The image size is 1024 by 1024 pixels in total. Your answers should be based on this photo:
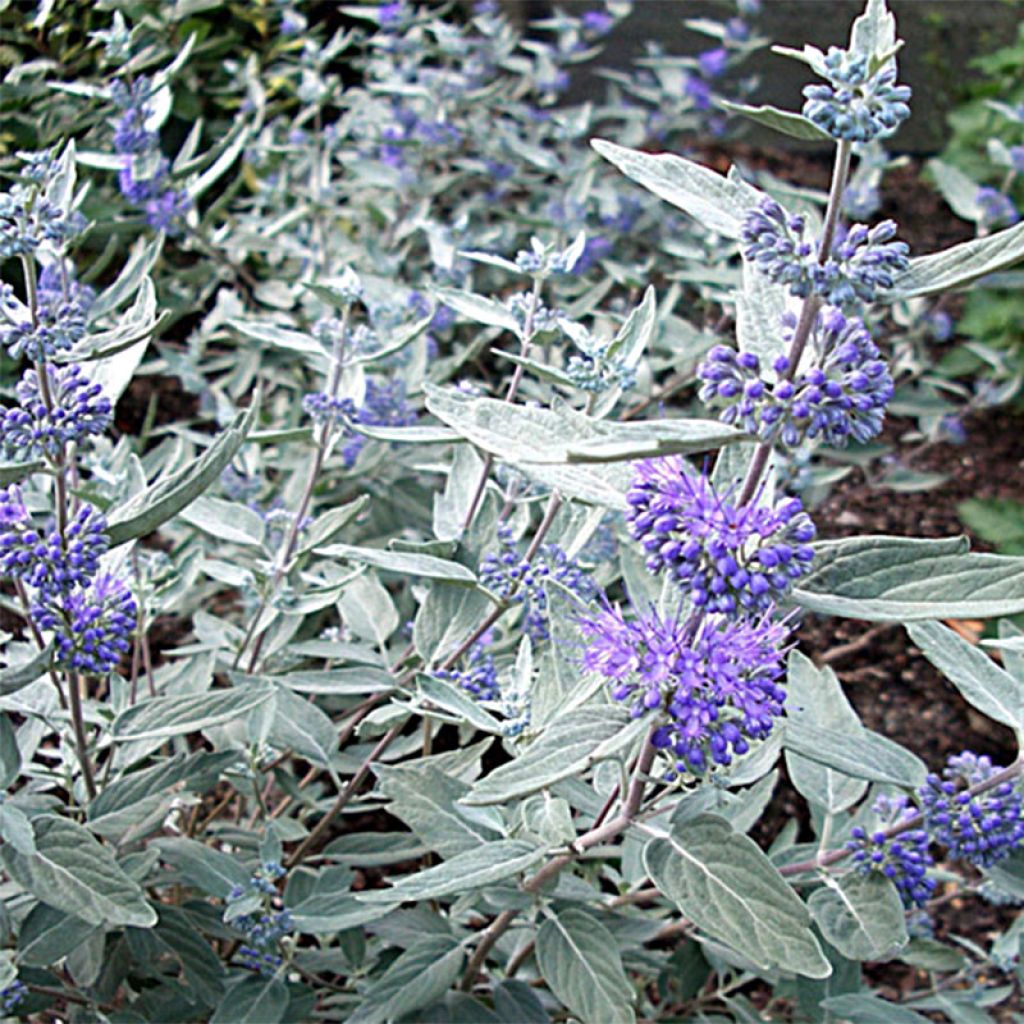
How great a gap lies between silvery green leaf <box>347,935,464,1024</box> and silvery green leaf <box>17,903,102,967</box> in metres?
0.39

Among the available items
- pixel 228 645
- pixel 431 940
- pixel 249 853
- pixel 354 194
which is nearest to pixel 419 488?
pixel 228 645

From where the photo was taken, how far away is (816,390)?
114 cm

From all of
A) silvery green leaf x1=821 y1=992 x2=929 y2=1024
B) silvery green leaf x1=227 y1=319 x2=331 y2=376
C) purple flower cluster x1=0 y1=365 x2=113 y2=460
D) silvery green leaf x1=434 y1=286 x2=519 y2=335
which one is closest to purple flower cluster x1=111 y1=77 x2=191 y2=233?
silvery green leaf x1=227 y1=319 x2=331 y2=376

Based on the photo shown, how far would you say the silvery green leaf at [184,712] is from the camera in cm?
158

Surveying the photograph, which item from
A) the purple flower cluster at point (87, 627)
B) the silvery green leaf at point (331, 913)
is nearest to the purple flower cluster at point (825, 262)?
the purple flower cluster at point (87, 627)

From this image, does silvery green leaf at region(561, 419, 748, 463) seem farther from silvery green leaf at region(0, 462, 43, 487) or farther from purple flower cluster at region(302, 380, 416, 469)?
purple flower cluster at region(302, 380, 416, 469)

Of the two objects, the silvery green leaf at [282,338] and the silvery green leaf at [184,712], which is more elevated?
the silvery green leaf at [282,338]

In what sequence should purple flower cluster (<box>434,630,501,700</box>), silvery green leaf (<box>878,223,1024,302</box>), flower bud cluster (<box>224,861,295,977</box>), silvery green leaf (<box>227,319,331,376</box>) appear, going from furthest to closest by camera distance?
1. silvery green leaf (<box>227,319,331,376</box>)
2. purple flower cluster (<box>434,630,501,700</box>)
3. flower bud cluster (<box>224,861,295,977</box>)
4. silvery green leaf (<box>878,223,1024,302</box>)

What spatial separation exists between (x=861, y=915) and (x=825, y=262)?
3.01 feet

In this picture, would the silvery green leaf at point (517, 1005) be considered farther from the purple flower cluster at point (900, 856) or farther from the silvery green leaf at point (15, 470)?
the silvery green leaf at point (15, 470)

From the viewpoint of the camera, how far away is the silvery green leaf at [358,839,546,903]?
4.49 ft

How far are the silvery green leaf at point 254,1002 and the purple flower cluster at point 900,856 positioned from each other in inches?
33.1

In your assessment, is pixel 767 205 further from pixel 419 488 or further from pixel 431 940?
pixel 419 488

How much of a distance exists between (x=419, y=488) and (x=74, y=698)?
4.56 ft
